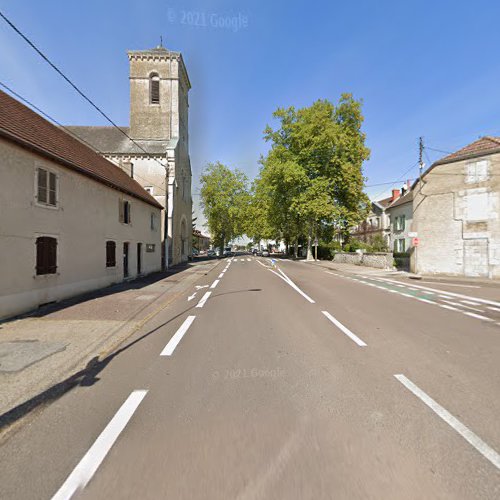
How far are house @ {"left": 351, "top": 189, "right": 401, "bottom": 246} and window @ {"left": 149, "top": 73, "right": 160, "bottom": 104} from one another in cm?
3139

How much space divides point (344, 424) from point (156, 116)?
3326cm

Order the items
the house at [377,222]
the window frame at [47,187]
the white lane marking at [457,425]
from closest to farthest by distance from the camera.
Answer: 1. the white lane marking at [457,425]
2. the window frame at [47,187]
3. the house at [377,222]

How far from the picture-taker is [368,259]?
→ 85.2 feet

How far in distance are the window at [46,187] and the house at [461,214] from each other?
2103 centimetres

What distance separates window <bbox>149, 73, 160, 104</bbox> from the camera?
97.7 ft

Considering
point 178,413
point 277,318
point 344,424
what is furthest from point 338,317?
point 178,413

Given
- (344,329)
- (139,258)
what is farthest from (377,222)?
(344,329)

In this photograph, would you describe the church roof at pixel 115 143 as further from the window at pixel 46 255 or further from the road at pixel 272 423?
the road at pixel 272 423

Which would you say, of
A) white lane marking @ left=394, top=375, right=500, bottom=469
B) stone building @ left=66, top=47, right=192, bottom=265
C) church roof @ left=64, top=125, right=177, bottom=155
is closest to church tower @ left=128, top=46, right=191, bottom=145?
stone building @ left=66, top=47, right=192, bottom=265

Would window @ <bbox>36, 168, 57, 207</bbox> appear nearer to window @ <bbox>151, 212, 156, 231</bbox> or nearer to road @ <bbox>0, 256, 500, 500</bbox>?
road @ <bbox>0, 256, 500, 500</bbox>

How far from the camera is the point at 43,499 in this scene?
2039 mm

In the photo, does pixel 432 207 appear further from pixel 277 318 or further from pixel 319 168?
pixel 277 318

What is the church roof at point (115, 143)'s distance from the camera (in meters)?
27.0

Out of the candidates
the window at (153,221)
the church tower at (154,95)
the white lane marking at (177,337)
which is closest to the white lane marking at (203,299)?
the white lane marking at (177,337)
